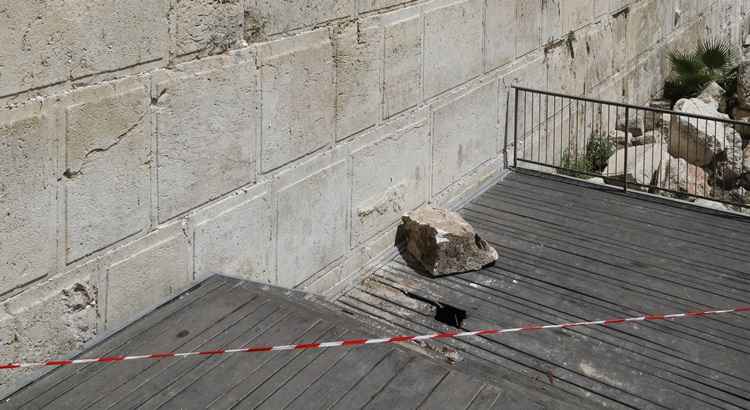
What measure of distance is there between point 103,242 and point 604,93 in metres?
8.97

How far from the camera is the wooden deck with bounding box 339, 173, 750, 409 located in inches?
231

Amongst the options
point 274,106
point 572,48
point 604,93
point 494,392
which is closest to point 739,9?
point 604,93

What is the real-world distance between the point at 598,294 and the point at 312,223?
7.45 ft

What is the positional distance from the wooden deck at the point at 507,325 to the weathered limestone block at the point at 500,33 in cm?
129

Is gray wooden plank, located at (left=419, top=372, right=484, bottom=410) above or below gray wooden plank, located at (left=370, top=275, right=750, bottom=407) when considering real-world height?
above

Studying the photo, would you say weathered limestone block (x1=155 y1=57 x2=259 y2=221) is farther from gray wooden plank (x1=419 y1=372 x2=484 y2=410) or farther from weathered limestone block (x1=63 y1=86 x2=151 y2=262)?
gray wooden plank (x1=419 y1=372 x2=484 y2=410)

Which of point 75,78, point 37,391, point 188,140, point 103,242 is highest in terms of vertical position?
point 75,78

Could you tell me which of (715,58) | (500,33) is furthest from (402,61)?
(715,58)

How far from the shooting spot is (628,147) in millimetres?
11797

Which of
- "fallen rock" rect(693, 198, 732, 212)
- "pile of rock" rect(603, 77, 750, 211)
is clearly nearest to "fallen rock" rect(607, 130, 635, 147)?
"pile of rock" rect(603, 77, 750, 211)

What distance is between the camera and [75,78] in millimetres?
4672

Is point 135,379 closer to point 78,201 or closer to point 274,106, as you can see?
point 78,201

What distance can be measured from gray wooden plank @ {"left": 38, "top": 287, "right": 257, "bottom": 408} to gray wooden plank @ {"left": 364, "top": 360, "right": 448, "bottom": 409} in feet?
3.85

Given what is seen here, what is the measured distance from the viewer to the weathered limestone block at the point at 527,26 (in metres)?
9.49
